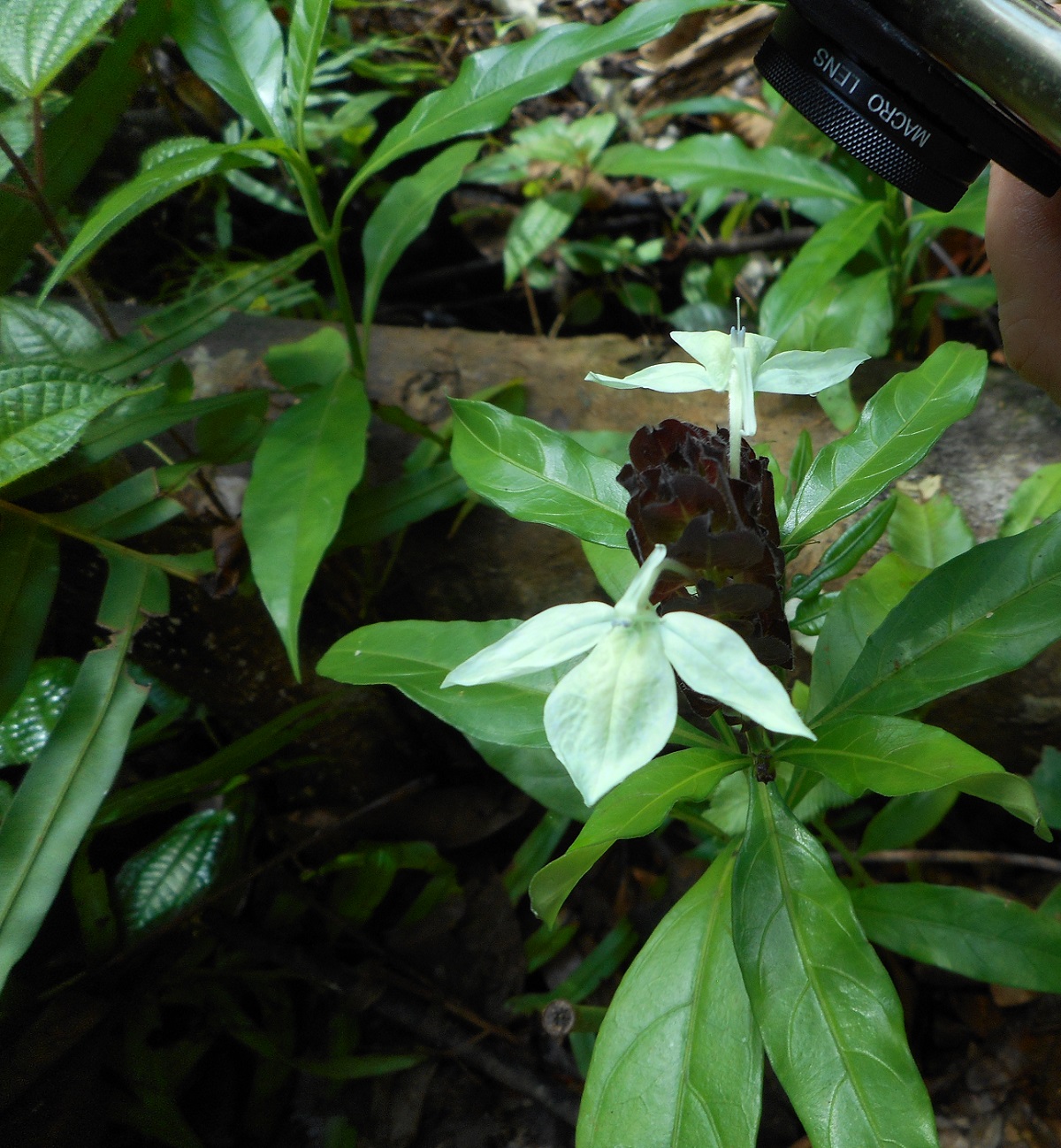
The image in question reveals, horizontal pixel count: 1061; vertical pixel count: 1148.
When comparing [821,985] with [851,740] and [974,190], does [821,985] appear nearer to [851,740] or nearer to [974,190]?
[851,740]

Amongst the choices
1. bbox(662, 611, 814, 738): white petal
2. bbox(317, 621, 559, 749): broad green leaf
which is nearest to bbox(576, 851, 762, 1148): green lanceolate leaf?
bbox(317, 621, 559, 749): broad green leaf

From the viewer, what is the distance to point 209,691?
1.89m

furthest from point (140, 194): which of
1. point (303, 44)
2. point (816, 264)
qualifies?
point (816, 264)

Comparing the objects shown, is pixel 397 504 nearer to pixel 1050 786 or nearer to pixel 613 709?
pixel 613 709

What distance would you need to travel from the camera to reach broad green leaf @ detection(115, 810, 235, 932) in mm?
1604

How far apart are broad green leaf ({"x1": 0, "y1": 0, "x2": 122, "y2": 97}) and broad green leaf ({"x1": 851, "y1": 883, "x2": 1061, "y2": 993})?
189 centimetres

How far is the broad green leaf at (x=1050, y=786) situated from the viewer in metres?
1.43

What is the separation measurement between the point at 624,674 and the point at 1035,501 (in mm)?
1144

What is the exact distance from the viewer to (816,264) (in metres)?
1.81

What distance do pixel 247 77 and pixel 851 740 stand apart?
1.57 metres

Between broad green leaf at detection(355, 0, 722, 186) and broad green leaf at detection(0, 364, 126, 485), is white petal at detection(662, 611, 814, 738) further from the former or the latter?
broad green leaf at detection(355, 0, 722, 186)

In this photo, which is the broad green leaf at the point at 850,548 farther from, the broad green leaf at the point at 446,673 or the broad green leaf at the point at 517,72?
the broad green leaf at the point at 517,72

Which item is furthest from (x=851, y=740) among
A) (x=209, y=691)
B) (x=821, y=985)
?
(x=209, y=691)

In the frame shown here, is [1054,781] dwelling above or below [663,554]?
below
